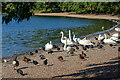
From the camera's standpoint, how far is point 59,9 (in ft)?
363

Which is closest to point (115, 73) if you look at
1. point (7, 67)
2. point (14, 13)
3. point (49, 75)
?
A: point (49, 75)

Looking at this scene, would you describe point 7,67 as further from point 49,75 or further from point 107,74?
point 107,74

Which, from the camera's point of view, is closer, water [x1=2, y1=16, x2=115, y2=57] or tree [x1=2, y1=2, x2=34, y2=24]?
tree [x1=2, y1=2, x2=34, y2=24]

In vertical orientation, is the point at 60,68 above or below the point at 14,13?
below

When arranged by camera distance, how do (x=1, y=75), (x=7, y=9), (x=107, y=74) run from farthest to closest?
(x=1, y=75) → (x=107, y=74) → (x=7, y=9)

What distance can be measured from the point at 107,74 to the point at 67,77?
81.3 inches

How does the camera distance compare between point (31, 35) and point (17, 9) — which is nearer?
point (17, 9)

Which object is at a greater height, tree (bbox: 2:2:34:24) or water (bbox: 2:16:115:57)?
tree (bbox: 2:2:34:24)

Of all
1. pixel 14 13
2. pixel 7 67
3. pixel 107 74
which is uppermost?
pixel 14 13

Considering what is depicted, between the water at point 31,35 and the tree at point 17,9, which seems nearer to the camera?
the tree at point 17,9

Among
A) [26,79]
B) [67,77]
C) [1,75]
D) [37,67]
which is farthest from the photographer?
[37,67]

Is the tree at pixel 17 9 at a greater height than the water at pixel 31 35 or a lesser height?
greater

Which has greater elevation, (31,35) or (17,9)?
(17,9)

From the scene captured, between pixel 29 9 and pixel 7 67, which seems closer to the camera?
pixel 29 9
